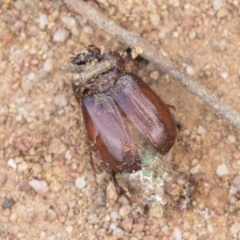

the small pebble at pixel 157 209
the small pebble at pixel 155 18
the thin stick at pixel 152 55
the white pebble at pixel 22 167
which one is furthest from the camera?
the small pebble at pixel 155 18

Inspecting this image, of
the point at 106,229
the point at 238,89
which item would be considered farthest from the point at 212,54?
the point at 106,229

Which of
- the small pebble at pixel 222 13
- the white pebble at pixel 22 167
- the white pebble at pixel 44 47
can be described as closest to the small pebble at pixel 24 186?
the white pebble at pixel 22 167

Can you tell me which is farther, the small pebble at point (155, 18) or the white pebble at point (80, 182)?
the small pebble at point (155, 18)

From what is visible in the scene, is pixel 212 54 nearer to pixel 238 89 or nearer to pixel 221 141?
pixel 238 89

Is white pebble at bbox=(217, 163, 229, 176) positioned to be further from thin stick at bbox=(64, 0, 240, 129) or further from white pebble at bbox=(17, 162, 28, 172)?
white pebble at bbox=(17, 162, 28, 172)

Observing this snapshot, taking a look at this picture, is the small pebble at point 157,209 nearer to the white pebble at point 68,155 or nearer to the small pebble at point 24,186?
the white pebble at point 68,155
